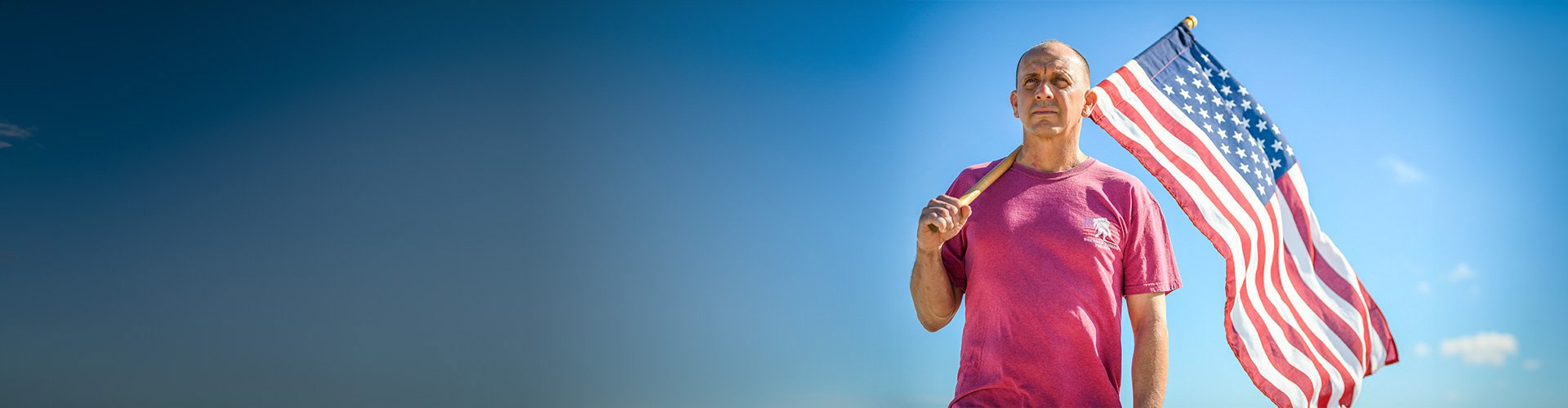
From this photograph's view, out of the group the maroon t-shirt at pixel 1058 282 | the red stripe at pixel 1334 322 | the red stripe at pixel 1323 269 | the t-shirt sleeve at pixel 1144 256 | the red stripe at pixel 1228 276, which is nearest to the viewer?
the maroon t-shirt at pixel 1058 282

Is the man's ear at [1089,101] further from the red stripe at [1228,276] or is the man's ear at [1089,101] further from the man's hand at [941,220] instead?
the man's hand at [941,220]

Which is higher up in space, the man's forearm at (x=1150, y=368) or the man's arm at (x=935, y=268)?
the man's arm at (x=935, y=268)

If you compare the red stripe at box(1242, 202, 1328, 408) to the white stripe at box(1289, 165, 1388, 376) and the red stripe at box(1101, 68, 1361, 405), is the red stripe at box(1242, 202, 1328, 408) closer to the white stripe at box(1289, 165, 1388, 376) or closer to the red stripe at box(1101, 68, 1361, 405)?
the red stripe at box(1101, 68, 1361, 405)

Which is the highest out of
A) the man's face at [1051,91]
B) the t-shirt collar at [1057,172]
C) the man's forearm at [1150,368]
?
the man's face at [1051,91]

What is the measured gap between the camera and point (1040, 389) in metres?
3.71

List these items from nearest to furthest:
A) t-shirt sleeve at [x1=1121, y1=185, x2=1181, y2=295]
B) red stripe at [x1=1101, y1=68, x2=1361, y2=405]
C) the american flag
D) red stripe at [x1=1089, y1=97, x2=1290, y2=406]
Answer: t-shirt sleeve at [x1=1121, y1=185, x2=1181, y2=295] < red stripe at [x1=1089, y1=97, x2=1290, y2=406] < the american flag < red stripe at [x1=1101, y1=68, x2=1361, y2=405]

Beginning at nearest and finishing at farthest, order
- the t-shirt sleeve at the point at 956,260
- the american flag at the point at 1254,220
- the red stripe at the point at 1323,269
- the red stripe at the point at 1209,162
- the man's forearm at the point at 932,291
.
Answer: the man's forearm at the point at 932,291, the t-shirt sleeve at the point at 956,260, the american flag at the point at 1254,220, the red stripe at the point at 1209,162, the red stripe at the point at 1323,269

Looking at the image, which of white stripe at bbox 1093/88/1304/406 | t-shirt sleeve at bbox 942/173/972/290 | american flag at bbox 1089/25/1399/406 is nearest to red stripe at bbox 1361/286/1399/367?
american flag at bbox 1089/25/1399/406

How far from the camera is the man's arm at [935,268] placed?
12.6 ft

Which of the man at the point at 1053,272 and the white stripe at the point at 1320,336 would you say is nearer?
the man at the point at 1053,272

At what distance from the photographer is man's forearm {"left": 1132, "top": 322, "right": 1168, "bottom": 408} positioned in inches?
147

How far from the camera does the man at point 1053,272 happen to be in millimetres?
3740

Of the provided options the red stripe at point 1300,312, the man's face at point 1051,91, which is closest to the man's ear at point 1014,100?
Result: the man's face at point 1051,91

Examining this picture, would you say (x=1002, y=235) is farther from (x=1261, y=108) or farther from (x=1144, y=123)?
(x=1261, y=108)
